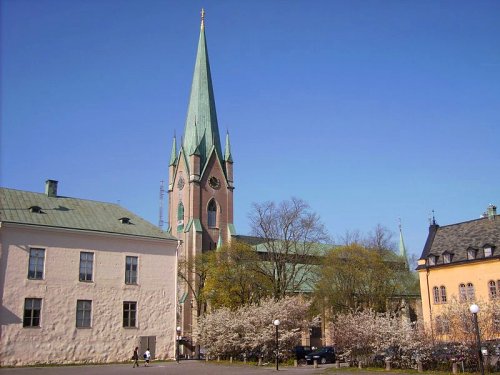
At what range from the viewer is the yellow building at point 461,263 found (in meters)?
49.0

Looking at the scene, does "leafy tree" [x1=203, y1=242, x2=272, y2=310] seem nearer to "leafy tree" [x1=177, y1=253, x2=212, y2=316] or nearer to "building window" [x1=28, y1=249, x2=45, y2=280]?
"leafy tree" [x1=177, y1=253, x2=212, y2=316]

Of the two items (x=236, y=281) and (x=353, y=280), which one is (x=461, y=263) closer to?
(x=353, y=280)

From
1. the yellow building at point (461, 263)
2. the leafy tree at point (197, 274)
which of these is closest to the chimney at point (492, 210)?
the yellow building at point (461, 263)

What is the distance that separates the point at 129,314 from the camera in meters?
42.0

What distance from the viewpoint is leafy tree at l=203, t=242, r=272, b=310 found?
53.8 m

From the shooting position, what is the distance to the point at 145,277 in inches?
1706

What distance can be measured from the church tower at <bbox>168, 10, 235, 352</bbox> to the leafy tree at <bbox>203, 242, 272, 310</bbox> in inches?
767

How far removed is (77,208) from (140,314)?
32.7ft

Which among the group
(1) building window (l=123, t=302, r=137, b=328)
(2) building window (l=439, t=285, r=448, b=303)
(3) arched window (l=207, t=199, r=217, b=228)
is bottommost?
(1) building window (l=123, t=302, r=137, b=328)

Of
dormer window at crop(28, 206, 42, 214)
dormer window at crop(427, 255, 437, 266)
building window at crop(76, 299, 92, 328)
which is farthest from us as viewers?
dormer window at crop(427, 255, 437, 266)

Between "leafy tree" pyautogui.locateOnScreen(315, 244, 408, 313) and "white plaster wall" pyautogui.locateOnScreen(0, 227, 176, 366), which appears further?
"leafy tree" pyautogui.locateOnScreen(315, 244, 408, 313)

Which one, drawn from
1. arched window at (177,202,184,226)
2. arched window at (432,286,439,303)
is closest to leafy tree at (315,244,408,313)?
arched window at (432,286,439,303)

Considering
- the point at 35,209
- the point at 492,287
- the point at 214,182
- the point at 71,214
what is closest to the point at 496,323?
the point at 492,287

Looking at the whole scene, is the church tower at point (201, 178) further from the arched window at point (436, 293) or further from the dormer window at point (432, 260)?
the arched window at point (436, 293)
